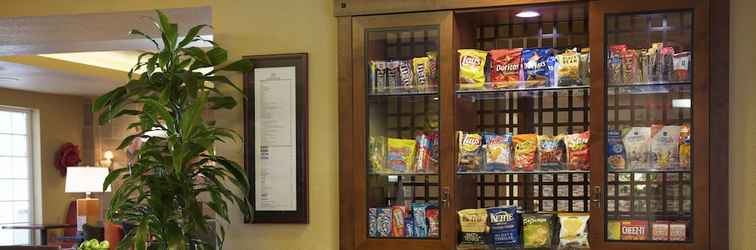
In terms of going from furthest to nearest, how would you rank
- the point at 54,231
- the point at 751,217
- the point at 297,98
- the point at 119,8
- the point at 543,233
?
1. the point at 54,231
2. the point at 119,8
3. the point at 297,98
4. the point at 543,233
5. the point at 751,217

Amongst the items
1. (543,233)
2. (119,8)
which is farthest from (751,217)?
(119,8)

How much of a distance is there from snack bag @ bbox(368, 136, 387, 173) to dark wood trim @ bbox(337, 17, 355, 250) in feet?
0.30

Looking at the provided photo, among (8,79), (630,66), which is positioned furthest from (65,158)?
(630,66)

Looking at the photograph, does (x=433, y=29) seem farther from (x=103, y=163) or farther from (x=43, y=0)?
(x=103, y=163)

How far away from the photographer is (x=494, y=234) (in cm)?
363

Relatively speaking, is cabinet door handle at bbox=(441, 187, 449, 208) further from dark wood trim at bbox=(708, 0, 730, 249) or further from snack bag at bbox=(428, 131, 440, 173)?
dark wood trim at bbox=(708, 0, 730, 249)

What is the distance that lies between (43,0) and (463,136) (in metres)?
2.31

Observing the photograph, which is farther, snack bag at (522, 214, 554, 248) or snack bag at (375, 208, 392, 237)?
snack bag at (375, 208, 392, 237)

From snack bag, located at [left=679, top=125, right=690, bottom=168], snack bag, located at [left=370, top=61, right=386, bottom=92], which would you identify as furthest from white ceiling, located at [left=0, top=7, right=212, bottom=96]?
snack bag, located at [left=679, top=125, right=690, bottom=168]

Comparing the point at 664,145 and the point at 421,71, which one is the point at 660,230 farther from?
the point at 421,71

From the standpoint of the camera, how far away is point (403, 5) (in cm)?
369

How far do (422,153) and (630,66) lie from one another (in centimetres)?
97

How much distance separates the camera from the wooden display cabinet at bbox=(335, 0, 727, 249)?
3359mm

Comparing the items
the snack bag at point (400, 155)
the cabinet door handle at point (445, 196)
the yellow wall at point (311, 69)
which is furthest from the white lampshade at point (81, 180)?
the cabinet door handle at point (445, 196)
